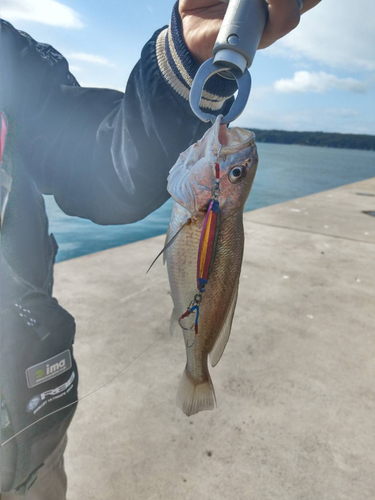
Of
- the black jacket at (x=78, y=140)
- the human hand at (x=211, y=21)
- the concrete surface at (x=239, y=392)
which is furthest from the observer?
the concrete surface at (x=239, y=392)

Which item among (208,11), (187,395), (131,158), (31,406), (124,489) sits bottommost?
(124,489)

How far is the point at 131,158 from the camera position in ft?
3.75

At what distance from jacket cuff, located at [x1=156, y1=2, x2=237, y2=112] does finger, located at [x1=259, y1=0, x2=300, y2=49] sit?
0.40ft

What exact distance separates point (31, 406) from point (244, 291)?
3342 mm

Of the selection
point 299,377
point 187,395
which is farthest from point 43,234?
point 299,377

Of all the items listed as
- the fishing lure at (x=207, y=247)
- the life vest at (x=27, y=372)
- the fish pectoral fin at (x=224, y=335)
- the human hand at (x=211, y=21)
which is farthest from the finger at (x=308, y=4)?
the life vest at (x=27, y=372)

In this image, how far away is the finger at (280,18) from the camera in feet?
2.70

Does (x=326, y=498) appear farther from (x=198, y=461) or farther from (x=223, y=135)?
(x=223, y=135)

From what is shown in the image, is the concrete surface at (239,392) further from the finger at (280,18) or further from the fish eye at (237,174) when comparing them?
the finger at (280,18)

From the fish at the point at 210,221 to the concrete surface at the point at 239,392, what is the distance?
1.30 metres

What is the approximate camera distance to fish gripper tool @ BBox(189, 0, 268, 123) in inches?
28.6

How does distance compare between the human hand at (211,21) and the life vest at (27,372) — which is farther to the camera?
the life vest at (27,372)

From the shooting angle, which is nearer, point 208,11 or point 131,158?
point 208,11

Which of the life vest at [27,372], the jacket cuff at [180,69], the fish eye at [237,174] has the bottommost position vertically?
the life vest at [27,372]
